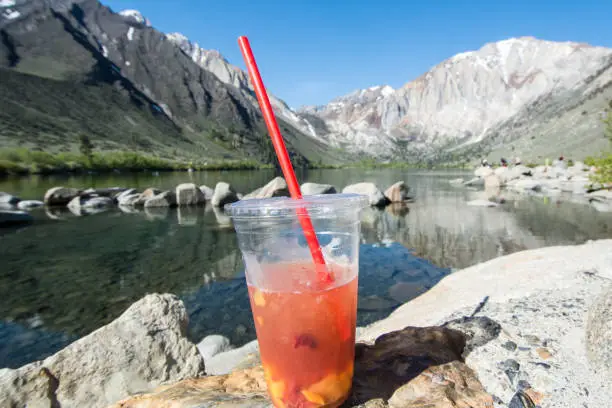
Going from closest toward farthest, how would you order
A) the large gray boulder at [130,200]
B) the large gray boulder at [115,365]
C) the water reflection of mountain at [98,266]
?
1. the large gray boulder at [115,365]
2. the water reflection of mountain at [98,266]
3. the large gray boulder at [130,200]

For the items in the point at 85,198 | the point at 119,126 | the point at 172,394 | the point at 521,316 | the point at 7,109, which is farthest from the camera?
the point at 119,126

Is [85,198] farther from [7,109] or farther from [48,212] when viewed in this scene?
[7,109]

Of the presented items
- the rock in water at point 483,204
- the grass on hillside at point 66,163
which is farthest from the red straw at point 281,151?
the grass on hillside at point 66,163

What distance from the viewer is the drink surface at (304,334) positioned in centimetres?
180

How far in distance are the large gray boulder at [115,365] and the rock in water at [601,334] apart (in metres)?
4.17

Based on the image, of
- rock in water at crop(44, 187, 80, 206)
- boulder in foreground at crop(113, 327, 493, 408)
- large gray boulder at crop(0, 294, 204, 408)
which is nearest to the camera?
boulder in foreground at crop(113, 327, 493, 408)

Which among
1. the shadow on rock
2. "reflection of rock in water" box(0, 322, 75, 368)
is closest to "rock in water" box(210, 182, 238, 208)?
"reflection of rock in water" box(0, 322, 75, 368)

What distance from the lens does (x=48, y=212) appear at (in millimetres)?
22219

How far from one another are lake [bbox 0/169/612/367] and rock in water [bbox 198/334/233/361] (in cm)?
40

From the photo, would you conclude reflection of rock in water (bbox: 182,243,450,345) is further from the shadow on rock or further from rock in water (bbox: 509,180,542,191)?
rock in water (bbox: 509,180,542,191)

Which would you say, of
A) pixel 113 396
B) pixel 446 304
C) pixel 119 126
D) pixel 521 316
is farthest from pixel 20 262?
pixel 119 126

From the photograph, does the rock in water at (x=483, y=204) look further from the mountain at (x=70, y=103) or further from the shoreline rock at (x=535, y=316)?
the mountain at (x=70, y=103)

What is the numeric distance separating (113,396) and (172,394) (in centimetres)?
218

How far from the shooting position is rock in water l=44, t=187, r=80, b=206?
25.3m
